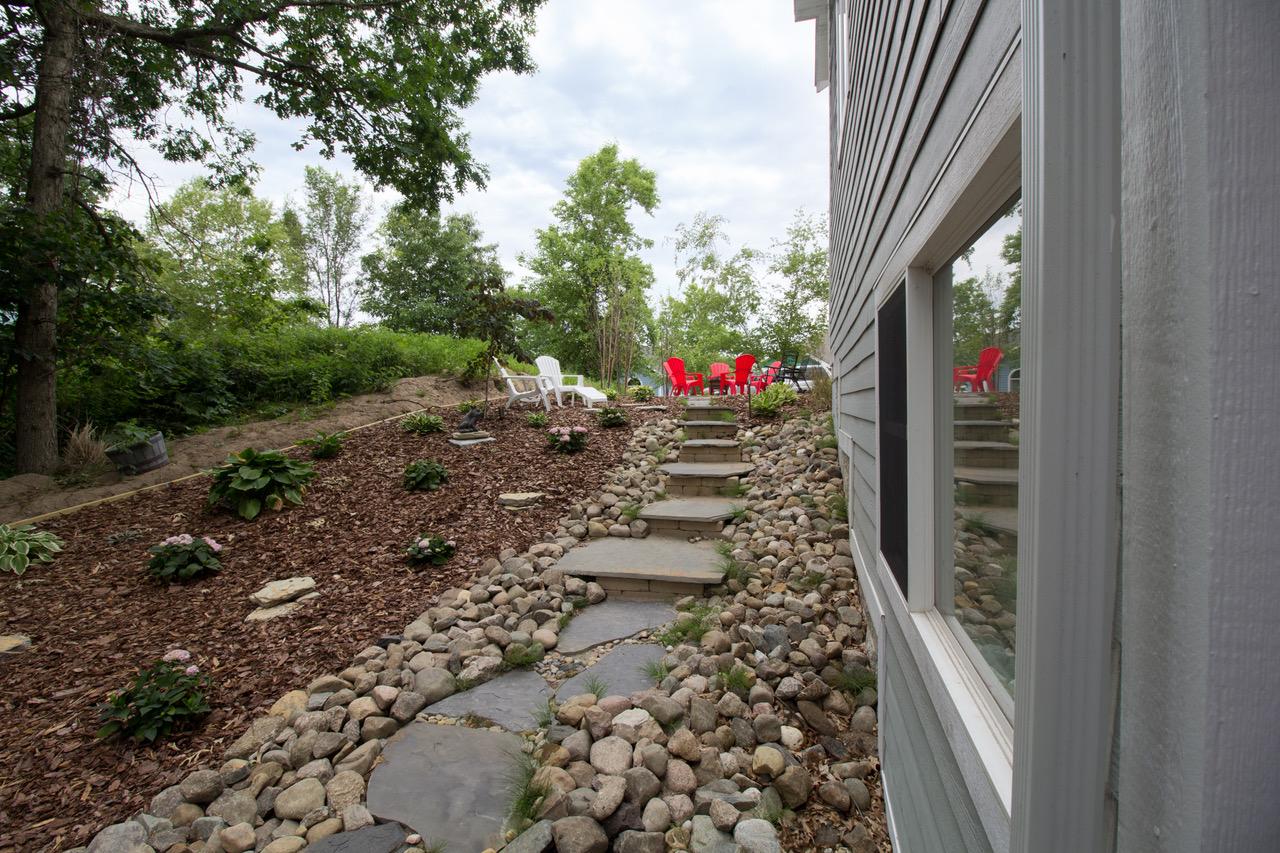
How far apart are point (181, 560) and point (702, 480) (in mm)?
3841

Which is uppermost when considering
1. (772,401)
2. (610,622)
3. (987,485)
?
(772,401)

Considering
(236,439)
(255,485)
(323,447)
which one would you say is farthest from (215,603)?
(236,439)

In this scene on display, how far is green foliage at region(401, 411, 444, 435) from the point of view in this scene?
21.1ft

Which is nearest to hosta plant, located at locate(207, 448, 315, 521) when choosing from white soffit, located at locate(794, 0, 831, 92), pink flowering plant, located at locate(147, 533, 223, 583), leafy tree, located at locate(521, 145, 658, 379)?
pink flowering plant, located at locate(147, 533, 223, 583)

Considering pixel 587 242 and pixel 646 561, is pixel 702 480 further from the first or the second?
pixel 587 242

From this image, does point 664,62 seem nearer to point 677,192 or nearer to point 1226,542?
point 1226,542

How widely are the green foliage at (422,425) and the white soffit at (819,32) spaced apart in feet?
19.0

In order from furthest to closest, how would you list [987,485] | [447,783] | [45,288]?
[45,288], [447,783], [987,485]

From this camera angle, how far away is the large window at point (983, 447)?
97cm

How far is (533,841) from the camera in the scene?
1704mm

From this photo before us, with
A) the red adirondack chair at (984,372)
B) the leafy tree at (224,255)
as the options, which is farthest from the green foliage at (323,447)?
the red adirondack chair at (984,372)

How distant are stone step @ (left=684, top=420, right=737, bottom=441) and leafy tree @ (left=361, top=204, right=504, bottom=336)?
1609 cm

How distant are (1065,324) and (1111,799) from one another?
0.48 meters

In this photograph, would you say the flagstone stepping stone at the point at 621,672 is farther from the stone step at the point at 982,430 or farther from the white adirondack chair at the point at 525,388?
the white adirondack chair at the point at 525,388
